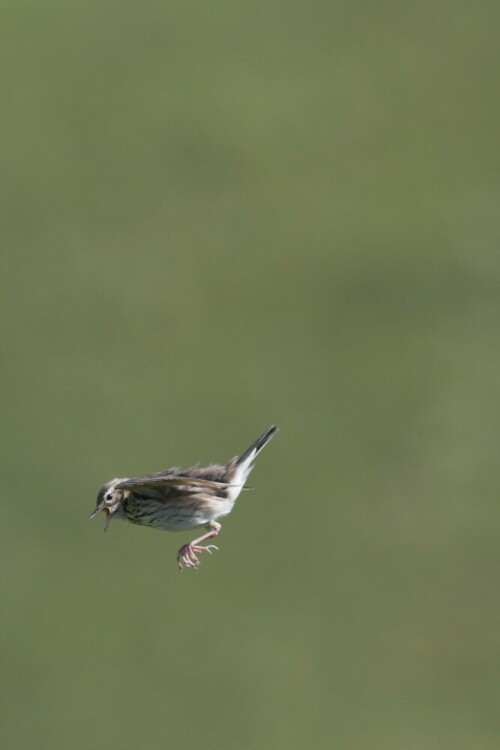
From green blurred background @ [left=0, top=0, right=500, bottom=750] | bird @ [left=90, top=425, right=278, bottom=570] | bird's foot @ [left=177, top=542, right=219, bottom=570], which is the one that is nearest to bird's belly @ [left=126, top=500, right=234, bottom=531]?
bird @ [left=90, top=425, right=278, bottom=570]

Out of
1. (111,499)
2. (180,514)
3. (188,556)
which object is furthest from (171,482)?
(111,499)

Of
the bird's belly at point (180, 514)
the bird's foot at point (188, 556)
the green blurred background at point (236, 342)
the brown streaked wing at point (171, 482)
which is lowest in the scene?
the bird's foot at point (188, 556)

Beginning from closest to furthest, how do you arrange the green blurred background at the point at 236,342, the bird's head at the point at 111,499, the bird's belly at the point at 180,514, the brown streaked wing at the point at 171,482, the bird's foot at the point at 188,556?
the brown streaked wing at the point at 171,482 < the bird's foot at the point at 188,556 < the bird's head at the point at 111,499 < the bird's belly at the point at 180,514 < the green blurred background at the point at 236,342

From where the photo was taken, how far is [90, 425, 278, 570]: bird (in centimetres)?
485

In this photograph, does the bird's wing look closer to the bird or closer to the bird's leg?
the bird

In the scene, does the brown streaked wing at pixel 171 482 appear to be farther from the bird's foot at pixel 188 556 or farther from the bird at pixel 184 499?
the bird's foot at pixel 188 556

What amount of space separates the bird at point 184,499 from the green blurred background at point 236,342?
6943 millimetres

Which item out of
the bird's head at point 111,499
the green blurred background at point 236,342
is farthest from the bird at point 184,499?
the green blurred background at point 236,342

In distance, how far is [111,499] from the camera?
5016 mm

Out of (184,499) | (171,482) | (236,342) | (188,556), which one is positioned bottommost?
(188,556)

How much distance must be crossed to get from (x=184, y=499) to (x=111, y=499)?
0.20 m

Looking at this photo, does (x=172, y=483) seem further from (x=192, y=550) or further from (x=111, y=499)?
(x=111, y=499)

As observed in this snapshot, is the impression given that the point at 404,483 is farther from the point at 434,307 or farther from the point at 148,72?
the point at 148,72

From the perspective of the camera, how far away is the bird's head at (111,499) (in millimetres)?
4758
